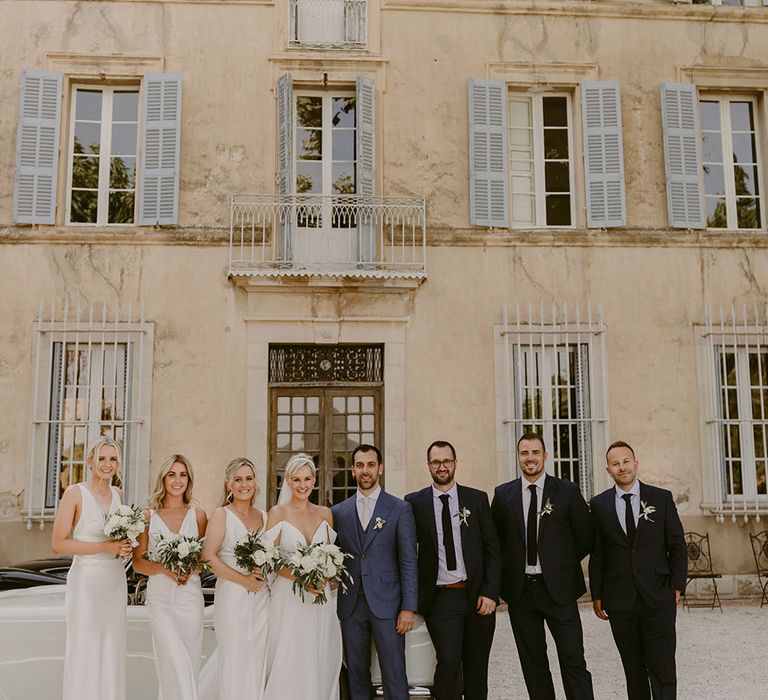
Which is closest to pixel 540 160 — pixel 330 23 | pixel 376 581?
pixel 330 23

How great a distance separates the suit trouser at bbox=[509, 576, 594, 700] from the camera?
4.86 meters

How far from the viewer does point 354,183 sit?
37.2 ft

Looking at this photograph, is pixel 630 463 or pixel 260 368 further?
pixel 260 368

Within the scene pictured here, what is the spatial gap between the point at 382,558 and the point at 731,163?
9501mm

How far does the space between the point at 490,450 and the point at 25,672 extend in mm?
7153

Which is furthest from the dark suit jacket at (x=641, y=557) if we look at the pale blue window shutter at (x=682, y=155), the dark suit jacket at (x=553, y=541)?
the pale blue window shutter at (x=682, y=155)

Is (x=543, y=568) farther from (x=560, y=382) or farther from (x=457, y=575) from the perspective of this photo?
(x=560, y=382)

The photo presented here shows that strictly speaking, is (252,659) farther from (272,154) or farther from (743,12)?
(743,12)

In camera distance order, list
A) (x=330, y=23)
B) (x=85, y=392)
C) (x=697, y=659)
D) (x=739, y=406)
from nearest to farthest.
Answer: (x=697, y=659) < (x=85, y=392) < (x=739, y=406) < (x=330, y=23)

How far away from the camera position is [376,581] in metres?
4.71

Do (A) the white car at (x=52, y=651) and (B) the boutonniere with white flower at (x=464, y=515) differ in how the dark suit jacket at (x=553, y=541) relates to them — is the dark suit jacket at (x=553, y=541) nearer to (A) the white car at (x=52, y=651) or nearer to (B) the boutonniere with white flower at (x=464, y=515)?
(B) the boutonniere with white flower at (x=464, y=515)

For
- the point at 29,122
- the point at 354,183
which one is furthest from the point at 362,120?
the point at 29,122

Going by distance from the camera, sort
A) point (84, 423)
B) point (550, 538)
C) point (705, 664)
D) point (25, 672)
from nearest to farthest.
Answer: point (25, 672), point (550, 538), point (705, 664), point (84, 423)

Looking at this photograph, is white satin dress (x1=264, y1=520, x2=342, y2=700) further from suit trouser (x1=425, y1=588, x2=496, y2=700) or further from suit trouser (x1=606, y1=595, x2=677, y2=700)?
suit trouser (x1=606, y1=595, x2=677, y2=700)
